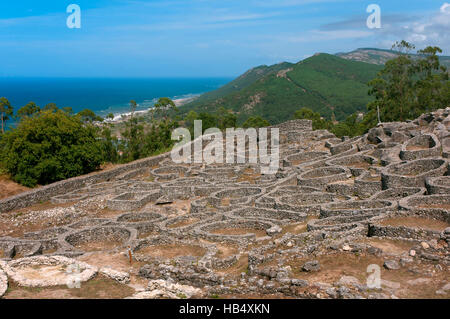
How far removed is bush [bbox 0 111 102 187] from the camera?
34.9 metres

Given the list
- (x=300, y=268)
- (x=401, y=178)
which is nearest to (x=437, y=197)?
(x=401, y=178)

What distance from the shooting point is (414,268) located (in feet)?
39.7

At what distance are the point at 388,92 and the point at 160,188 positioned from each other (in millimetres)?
47200

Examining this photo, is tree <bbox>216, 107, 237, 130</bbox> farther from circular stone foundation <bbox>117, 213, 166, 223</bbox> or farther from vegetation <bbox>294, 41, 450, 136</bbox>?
circular stone foundation <bbox>117, 213, 166, 223</bbox>

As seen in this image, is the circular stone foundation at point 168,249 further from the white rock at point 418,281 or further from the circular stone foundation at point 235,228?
the white rock at point 418,281

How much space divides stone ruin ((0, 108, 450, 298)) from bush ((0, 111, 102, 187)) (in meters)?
2.90

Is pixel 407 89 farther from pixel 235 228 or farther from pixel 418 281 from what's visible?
pixel 418 281

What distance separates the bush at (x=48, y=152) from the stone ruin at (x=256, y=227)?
2.90m

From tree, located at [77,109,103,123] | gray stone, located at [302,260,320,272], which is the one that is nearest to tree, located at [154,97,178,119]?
tree, located at [77,109,103,123]

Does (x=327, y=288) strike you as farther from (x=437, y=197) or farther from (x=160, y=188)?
(x=160, y=188)

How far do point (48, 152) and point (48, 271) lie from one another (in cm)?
2407

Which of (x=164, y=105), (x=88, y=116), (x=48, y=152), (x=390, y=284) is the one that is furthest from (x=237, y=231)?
(x=164, y=105)

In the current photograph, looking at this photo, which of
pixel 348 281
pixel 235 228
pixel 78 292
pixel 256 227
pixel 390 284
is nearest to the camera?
pixel 390 284

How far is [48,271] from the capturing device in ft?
47.6
